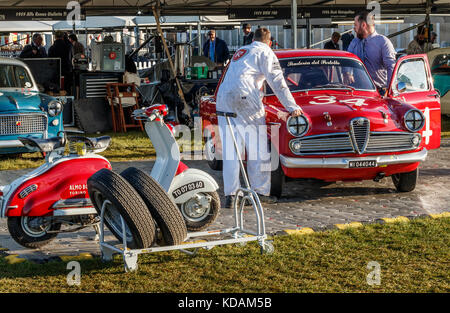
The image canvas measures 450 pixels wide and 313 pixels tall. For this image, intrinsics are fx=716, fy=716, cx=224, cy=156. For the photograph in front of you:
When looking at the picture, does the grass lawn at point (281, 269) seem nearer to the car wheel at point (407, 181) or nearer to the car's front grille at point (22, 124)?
the car wheel at point (407, 181)

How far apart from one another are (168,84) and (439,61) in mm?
5933

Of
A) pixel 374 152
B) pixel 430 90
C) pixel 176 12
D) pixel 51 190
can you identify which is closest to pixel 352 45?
pixel 430 90

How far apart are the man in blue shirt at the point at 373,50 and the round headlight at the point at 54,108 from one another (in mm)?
4784

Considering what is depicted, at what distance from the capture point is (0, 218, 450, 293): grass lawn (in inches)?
196

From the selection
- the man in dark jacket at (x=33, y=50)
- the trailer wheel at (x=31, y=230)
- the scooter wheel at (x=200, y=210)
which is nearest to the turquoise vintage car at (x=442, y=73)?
the man in dark jacket at (x=33, y=50)

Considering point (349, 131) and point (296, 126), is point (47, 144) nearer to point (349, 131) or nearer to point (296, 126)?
point (296, 126)

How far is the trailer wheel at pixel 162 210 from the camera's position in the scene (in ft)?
17.0

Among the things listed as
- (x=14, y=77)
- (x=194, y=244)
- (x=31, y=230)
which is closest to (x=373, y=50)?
(x=194, y=244)

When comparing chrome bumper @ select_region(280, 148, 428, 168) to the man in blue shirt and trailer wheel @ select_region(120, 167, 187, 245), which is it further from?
trailer wheel @ select_region(120, 167, 187, 245)

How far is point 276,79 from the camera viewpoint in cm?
736

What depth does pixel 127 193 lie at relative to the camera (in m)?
5.04

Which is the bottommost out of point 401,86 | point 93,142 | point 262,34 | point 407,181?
point 407,181

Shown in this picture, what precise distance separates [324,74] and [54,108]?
15.2 ft

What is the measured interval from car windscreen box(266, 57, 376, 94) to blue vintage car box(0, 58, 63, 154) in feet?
13.5
